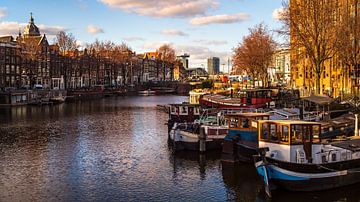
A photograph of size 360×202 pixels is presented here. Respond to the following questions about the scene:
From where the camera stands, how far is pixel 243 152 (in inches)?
1324

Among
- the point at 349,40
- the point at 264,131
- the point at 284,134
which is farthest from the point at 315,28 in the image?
the point at 284,134

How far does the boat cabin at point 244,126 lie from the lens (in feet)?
111

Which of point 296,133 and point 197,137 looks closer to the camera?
point 296,133

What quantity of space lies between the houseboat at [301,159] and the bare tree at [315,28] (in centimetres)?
2910

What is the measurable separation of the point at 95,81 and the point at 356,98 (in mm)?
125910

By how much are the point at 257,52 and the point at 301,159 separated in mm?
67531

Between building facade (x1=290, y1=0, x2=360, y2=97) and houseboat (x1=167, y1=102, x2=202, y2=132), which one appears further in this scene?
building facade (x1=290, y1=0, x2=360, y2=97)

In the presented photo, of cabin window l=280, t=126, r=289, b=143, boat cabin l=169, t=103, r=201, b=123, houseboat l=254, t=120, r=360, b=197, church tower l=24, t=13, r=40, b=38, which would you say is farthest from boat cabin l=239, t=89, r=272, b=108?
church tower l=24, t=13, r=40, b=38

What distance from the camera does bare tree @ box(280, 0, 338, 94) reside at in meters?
56.0

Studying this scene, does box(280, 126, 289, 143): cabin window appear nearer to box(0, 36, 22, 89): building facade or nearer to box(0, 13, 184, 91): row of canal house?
box(0, 13, 184, 91): row of canal house

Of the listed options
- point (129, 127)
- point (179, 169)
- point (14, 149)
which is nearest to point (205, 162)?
point (179, 169)

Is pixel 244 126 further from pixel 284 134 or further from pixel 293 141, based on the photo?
pixel 293 141

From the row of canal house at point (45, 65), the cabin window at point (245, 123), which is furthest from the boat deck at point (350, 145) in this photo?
the row of canal house at point (45, 65)

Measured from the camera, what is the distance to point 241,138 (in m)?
34.2
